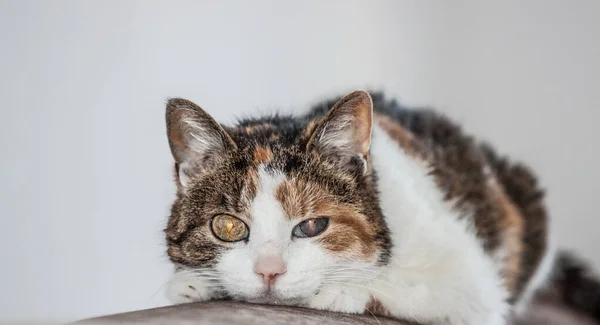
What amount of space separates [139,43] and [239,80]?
29 cm

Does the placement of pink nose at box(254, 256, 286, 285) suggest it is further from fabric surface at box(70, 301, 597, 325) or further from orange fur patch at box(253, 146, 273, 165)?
orange fur patch at box(253, 146, 273, 165)

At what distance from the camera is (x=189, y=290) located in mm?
1146

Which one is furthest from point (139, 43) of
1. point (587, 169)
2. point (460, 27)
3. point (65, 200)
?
point (587, 169)

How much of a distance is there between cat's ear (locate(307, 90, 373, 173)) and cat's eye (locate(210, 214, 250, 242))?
0.19 meters

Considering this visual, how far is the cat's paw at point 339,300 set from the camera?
3.66ft

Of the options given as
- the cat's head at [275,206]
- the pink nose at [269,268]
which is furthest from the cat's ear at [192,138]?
the pink nose at [269,268]

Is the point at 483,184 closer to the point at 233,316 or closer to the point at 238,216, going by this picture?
the point at 238,216

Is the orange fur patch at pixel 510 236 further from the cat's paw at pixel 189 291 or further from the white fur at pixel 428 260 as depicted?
the cat's paw at pixel 189 291

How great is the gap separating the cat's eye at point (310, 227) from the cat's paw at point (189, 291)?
18 centimetres

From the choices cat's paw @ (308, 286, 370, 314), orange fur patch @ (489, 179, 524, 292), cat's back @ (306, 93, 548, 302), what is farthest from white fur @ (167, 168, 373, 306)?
orange fur patch @ (489, 179, 524, 292)

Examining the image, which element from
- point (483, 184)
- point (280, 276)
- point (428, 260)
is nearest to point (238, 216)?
point (280, 276)

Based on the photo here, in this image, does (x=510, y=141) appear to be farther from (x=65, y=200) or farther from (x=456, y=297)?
(x=65, y=200)

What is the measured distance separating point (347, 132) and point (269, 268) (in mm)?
295

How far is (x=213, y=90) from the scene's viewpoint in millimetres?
1679
